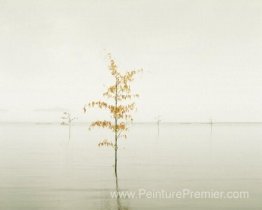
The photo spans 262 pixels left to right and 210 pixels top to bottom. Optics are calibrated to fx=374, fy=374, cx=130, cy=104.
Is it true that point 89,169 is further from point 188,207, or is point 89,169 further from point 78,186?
point 188,207

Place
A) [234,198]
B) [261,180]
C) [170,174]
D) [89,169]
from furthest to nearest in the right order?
[89,169], [170,174], [261,180], [234,198]

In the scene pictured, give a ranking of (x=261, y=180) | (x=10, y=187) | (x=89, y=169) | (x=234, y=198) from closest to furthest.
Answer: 1. (x=234, y=198)
2. (x=10, y=187)
3. (x=261, y=180)
4. (x=89, y=169)

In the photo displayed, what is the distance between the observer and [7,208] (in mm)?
21422

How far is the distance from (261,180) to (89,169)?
17.6 m

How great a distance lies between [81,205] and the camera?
2208 centimetres

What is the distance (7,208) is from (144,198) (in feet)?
27.5

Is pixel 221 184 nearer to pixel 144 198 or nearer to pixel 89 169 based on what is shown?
pixel 144 198

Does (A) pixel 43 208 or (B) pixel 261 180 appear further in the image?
(B) pixel 261 180

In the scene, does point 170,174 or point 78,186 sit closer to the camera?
point 78,186

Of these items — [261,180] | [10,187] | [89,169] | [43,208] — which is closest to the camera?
[43,208]

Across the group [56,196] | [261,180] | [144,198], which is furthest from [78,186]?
[261,180]

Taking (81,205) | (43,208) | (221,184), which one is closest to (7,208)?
(43,208)

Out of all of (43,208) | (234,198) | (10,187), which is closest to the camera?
(43,208)

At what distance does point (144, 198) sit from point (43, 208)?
21.3 ft
